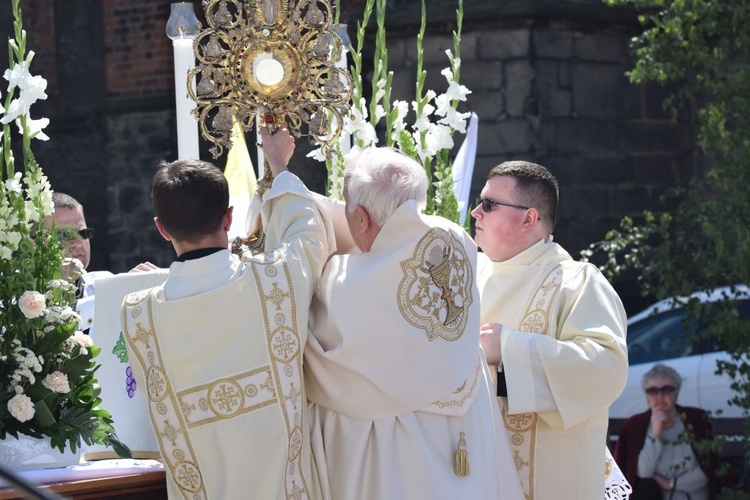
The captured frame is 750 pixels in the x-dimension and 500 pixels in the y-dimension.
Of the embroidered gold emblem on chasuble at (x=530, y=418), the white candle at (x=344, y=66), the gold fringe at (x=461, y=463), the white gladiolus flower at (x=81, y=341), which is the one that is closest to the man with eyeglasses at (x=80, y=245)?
the white candle at (x=344, y=66)

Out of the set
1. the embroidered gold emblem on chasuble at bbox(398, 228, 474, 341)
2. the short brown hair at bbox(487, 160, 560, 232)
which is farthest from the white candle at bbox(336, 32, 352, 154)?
the embroidered gold emblem on chasuble at bbox(398, 228, 474, 341)

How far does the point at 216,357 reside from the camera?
3.91 meters

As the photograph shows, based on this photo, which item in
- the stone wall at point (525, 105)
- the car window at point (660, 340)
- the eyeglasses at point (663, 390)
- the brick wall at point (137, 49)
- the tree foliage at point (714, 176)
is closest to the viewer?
the tree foliage at point (714, 176)

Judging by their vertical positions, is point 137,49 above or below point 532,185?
above

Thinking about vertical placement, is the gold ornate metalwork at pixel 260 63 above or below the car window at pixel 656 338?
above

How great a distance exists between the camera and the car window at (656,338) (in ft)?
29.4

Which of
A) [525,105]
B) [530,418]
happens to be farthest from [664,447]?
[530,418]

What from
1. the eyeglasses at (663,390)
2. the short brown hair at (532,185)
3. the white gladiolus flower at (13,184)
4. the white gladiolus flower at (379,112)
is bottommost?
the eyeglasses at (663,390)

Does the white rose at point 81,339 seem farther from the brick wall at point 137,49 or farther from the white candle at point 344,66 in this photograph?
the brick wall at point 137,49

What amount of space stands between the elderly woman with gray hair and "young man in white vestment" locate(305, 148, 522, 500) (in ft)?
12.6

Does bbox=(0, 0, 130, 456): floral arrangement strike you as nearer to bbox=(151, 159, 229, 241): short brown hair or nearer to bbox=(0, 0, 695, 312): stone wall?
bbox=(151, 159, 229, 241): short brown hair

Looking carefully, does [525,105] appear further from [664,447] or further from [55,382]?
[55,382]

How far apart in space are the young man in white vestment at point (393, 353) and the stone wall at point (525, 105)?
5731 millimetres

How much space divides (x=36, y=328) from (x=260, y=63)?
3.72 feet
